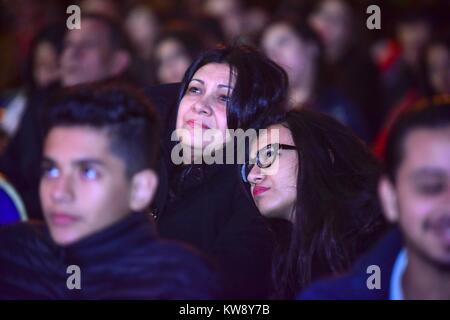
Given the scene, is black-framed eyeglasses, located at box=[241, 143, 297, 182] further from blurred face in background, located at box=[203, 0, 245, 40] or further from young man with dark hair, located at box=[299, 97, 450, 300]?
blurred face in background, located at box=[203, 0, 245, 40]

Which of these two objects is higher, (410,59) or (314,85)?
(410,59)

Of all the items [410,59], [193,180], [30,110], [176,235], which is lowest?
[176,235]

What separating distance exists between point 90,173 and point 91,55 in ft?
7.26

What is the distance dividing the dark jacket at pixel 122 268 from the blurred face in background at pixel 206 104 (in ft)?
2.10

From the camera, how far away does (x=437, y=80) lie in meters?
4.41

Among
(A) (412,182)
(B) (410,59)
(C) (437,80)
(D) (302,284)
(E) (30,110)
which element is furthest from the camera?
(B) (410,59)

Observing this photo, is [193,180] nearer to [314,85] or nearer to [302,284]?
[302,284]

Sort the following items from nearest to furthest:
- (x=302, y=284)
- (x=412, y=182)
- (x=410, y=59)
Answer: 1. (x=412, y=182)
2. (x=302, y=284)
3. (x=410, y=59)

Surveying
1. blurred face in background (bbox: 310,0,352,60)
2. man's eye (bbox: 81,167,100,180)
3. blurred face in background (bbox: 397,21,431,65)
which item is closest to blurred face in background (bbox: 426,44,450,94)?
blurred face in background (bbox: 310,0,352,60)

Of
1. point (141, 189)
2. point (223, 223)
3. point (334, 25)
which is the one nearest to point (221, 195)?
point (223, 223)

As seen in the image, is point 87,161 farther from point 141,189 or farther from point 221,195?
point 221,195

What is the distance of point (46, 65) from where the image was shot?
4211 mm
